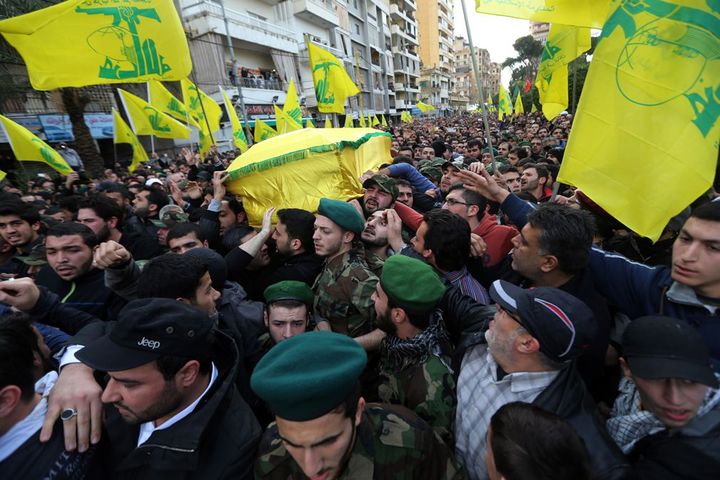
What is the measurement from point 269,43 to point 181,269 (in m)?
27.6

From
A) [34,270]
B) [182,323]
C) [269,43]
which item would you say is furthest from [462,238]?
[269,43]

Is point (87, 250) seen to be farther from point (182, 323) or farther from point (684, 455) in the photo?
point (684, 455)

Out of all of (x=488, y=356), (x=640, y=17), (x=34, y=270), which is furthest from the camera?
(x=34, y=270)

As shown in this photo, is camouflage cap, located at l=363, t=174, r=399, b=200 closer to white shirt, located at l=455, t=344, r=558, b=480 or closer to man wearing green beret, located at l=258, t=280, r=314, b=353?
man wearing green beret, located at l=258, t=280, r=314, b=353

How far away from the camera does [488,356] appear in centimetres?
164

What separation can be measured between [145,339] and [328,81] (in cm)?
738

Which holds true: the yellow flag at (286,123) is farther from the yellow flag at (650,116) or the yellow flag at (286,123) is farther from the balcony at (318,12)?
the balcony at (318,12)

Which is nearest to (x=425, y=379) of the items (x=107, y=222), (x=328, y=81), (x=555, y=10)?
(x=555, y=10)

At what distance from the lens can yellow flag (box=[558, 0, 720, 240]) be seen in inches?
72.4

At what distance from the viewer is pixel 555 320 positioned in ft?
4.57

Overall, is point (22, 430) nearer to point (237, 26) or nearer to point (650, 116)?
point (650, 116)

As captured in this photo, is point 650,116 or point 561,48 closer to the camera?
point 650,116

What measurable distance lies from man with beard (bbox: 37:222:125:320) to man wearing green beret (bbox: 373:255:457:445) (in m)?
2.05

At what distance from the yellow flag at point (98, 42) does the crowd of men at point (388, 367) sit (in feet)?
5.74
